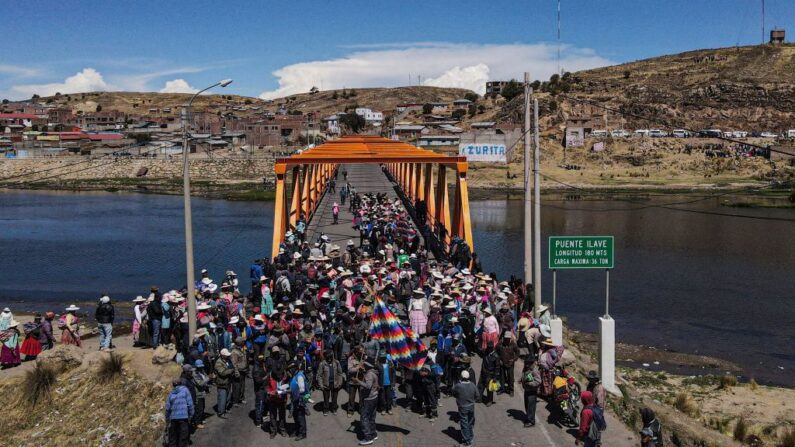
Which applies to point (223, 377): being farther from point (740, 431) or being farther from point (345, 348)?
point (740, 431)

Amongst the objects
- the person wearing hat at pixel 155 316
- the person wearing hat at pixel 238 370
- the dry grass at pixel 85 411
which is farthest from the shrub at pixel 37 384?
the person wearing hat at pixel 238 370

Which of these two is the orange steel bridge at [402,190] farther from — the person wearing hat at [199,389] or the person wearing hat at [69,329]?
the person wearing hat at [199,389]

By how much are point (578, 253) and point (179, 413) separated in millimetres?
8778

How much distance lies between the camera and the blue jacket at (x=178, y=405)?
10.4 metres

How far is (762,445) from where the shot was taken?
570 inches

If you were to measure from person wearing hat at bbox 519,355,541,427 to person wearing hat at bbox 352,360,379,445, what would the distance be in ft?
7.39

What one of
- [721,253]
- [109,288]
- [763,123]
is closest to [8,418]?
[109,288]

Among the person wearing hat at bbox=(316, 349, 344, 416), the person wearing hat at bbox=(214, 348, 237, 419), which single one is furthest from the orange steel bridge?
the person wearing hat at bbox=(316, 349, 344, 416)

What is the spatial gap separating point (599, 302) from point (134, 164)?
87.8 metres

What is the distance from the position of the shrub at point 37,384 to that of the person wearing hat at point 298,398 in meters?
7.02

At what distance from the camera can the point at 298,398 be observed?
10.8m

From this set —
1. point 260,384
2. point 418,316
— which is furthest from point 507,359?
point 260,384

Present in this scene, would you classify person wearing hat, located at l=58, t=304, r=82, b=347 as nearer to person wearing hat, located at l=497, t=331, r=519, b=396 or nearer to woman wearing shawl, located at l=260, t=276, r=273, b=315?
woman wearing shawl, located at l=260, t=276, r=273, b=315

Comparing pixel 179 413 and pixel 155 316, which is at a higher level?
pixel 155 316
